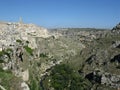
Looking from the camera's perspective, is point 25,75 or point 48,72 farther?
point 48,72

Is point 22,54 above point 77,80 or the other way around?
above

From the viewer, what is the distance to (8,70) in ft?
472

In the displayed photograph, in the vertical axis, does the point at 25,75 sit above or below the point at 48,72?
above

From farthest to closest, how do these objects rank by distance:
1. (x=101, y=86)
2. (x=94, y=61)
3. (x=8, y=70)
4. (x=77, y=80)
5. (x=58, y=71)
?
(x=94, y=61) < (x=58, y=71) < (x=77, y=80) < (x=101, y=86) < (x=8, y=70)

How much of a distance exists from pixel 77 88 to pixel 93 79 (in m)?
16.4

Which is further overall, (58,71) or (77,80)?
(58,71)

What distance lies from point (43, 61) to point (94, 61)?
121 ft

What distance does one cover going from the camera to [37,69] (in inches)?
7136

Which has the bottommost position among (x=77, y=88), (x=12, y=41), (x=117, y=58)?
(x=77, y=88)

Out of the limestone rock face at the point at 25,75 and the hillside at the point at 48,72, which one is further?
the limestone rock face at the point at 25,75

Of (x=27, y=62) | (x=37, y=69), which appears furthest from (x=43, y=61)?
(x=27, y=62)

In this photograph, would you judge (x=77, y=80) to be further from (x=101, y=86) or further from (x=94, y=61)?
(x=94, y=61)

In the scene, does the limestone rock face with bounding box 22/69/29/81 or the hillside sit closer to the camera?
the hillside

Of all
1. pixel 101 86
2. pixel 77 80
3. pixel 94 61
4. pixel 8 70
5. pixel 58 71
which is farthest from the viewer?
pixel 94 61
